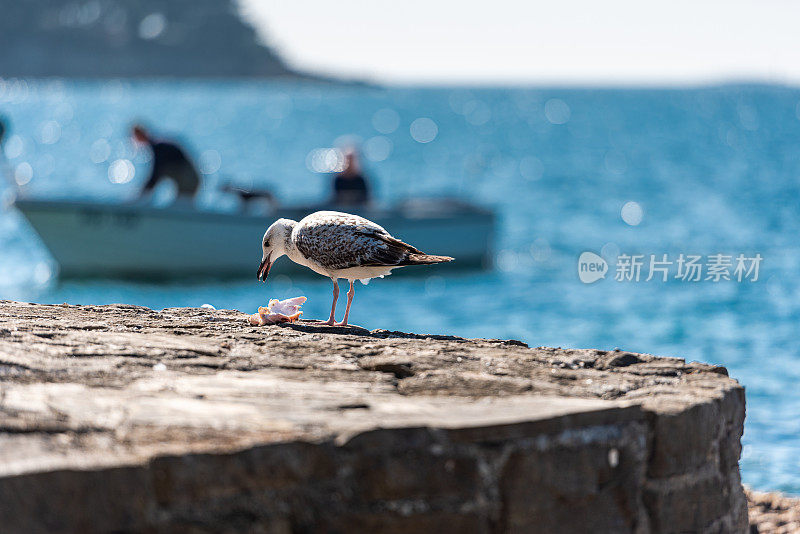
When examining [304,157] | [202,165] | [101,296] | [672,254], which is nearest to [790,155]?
[304,157]

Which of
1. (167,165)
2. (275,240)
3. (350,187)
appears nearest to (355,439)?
(275,240)

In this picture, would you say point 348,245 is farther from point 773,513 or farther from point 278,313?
point 773,513

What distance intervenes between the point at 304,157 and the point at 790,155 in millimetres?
27826

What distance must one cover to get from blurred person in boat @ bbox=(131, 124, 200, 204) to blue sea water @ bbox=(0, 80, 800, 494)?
2.26 meters

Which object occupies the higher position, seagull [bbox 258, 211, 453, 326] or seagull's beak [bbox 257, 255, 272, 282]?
seagull [bbox 258, 211, 453, 326]

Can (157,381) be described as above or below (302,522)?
above

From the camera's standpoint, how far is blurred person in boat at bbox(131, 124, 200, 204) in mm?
14148

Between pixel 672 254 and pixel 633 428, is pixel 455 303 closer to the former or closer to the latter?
pixel 672 254

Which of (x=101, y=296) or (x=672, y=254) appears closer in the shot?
(x=101, y=296)

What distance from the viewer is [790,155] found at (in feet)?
198

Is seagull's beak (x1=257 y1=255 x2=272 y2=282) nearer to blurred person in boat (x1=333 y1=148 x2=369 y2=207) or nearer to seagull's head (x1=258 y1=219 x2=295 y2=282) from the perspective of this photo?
seagull's head (x1=258 y1=219 x2=295 y2=282)

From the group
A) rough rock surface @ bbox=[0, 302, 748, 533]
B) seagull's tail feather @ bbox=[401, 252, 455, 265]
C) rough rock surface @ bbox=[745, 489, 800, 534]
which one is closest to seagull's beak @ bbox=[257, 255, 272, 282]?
seagull's tail feather @ bbox=[401, 252, 455, 265]

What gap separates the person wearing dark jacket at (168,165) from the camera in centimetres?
1415

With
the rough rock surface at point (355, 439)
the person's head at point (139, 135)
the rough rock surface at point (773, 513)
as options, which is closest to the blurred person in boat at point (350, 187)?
the person's head at point (139, 135)
